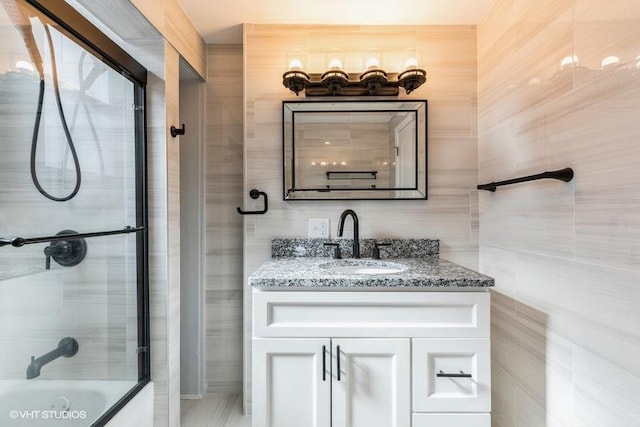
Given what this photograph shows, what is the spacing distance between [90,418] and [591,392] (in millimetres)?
1769

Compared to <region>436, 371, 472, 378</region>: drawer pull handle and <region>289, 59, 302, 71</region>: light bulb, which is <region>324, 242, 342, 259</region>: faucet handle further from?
<region>289, 59, 302, 71</region>: light bulb

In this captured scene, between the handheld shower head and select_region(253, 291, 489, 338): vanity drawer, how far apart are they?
3.59 feet

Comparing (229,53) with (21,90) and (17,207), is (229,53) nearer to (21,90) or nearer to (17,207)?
(21,90)

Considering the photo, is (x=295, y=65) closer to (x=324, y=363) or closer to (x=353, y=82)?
(x=353, y=82)

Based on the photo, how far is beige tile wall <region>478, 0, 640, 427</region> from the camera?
0.88 meters

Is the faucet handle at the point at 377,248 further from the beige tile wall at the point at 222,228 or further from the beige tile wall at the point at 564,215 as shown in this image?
the beige tile wall at the point at 222,228

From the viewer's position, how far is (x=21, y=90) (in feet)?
3.50

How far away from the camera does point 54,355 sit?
128 centimetres

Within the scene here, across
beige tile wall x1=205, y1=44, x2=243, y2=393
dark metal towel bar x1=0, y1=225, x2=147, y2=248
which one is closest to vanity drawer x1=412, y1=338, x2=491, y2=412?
beige tile wall x1=205, y1=44, x2=243, y2=393

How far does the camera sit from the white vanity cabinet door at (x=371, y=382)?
3.89ft

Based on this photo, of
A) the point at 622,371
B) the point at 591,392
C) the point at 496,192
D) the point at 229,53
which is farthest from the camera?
the point at 229,53

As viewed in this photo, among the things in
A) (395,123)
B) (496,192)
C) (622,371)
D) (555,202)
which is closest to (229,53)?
(395,123)

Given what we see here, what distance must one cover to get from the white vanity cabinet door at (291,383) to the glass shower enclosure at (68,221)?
606mm

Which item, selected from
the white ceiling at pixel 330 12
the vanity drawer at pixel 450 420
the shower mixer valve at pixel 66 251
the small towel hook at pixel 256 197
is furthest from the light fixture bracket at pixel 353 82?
the vanity drawer at pixel 450 420
